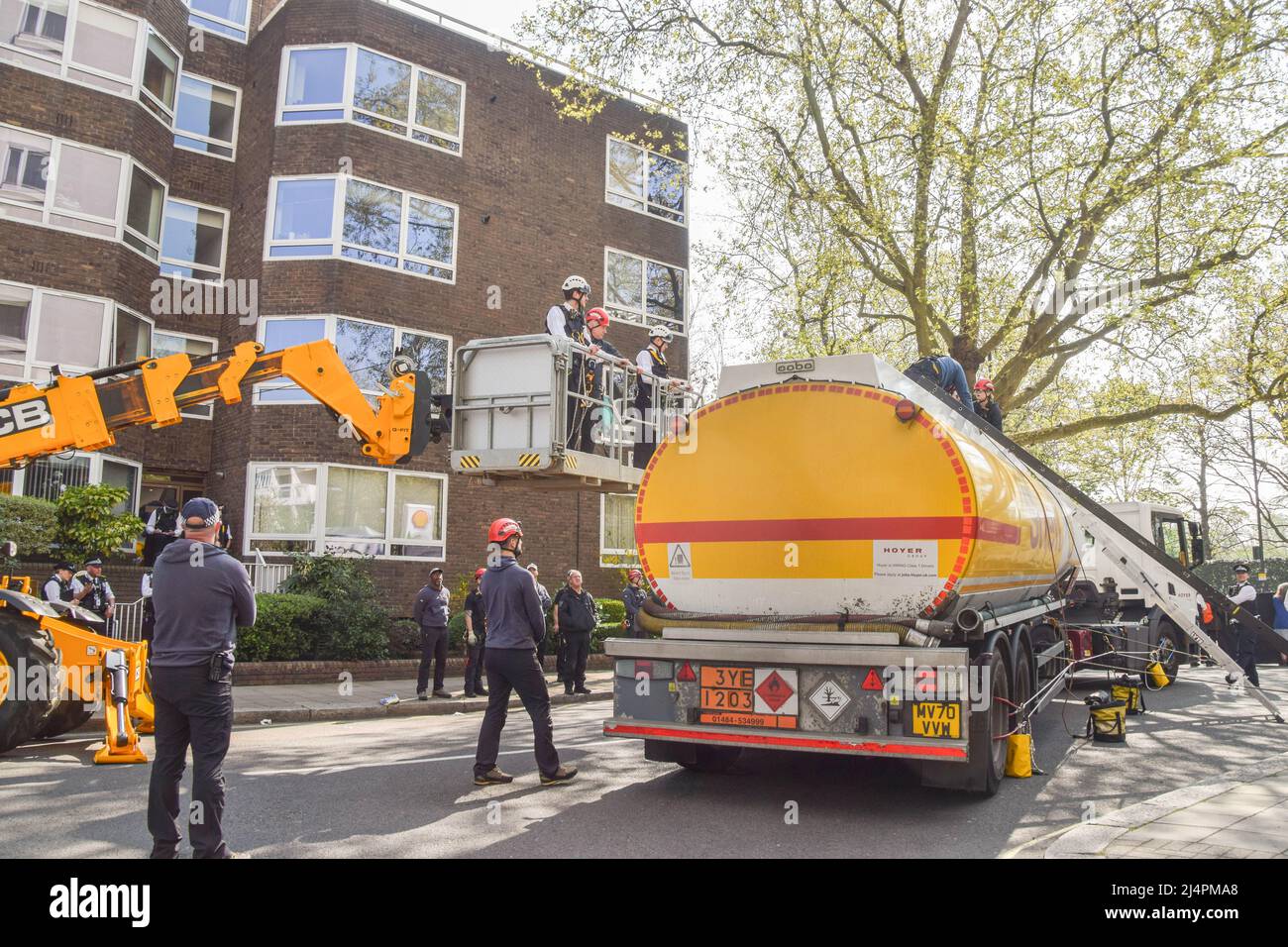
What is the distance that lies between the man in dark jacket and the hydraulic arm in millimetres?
5528

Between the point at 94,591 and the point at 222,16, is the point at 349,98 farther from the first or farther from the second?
the point at 94,591

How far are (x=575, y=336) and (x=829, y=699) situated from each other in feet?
13.8

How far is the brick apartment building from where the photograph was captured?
1795 centimetres

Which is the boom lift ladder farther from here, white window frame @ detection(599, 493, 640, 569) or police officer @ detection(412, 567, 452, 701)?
white window frame @ detection(599, 493, 640, 569)

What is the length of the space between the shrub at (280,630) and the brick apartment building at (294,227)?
2706 millimetres

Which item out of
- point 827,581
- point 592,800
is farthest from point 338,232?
point 827,581

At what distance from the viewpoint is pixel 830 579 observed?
6645 mm

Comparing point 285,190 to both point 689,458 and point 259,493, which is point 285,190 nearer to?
point 259,493

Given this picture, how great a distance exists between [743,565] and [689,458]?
88cm

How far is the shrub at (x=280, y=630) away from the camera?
14875 mm

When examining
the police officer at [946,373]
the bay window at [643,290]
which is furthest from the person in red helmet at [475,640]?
the bay window at [643,290]

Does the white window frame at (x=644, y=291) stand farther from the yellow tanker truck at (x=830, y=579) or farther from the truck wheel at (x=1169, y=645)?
the yellow tanker truck at (x=830, y=579)

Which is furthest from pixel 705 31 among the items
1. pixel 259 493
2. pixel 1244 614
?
pixel 1244 614

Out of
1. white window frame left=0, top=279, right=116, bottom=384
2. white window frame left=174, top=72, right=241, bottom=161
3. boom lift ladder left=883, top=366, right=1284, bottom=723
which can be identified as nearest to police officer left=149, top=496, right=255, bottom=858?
boom lift ladder left=883, top=366, right=1284, bottom=723
